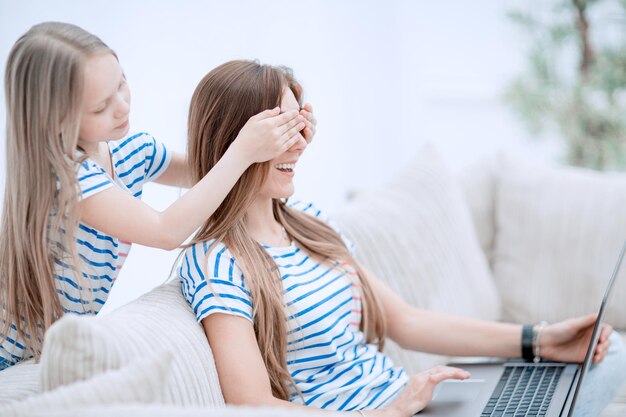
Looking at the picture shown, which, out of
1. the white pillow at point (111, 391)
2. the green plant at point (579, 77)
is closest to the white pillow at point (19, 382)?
the white pillow at point (111, 391)

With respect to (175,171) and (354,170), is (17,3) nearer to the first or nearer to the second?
(175,171)

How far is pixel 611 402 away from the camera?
1695mm

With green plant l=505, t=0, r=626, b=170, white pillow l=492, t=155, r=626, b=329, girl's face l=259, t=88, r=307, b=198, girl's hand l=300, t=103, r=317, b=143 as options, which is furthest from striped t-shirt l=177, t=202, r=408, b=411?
green plant l=505, t=0, r=626, b=170

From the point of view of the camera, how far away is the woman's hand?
5.04 ft

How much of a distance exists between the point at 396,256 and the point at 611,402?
0.59 meters

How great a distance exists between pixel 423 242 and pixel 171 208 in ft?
3.37

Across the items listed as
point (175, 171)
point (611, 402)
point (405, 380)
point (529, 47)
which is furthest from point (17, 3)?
point (529, 47)

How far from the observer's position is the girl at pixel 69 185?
3.55 feet

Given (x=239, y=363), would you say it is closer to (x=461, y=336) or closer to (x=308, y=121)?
(x=308, y=121)

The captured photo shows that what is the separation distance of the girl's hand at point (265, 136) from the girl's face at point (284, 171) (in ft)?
0.23

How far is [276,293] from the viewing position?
1312 millimetres

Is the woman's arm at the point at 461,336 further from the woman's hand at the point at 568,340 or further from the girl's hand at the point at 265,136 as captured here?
the girl's hand at the point at 265,136

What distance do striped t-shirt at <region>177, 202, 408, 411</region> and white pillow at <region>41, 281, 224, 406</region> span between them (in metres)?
0.05

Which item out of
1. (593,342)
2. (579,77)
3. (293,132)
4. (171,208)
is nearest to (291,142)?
(293,132)
